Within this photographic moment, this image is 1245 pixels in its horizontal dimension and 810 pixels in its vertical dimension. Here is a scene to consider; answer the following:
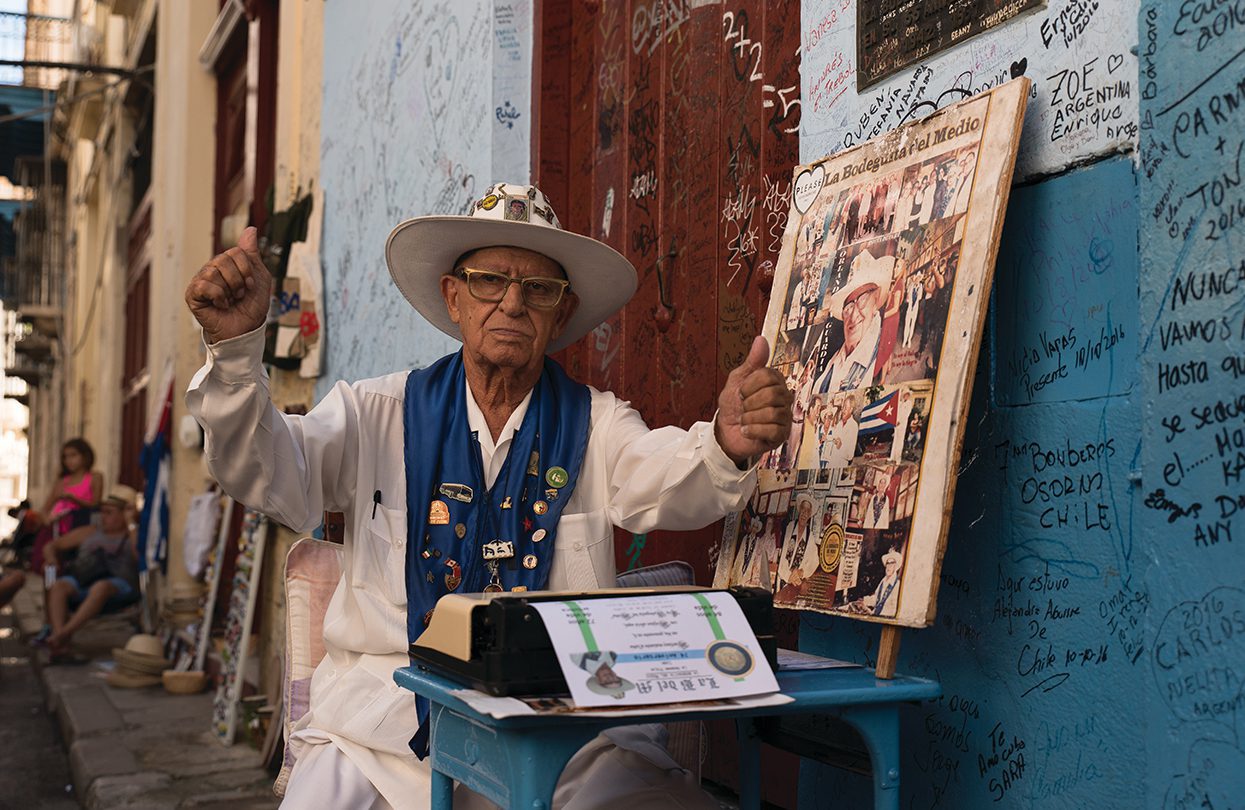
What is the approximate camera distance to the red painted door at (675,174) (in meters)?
3.64

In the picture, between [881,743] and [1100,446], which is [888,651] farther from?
[1100,446]

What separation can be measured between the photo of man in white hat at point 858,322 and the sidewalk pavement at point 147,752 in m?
3.54

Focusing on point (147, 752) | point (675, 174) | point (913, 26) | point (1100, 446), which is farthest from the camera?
point (147, 752)

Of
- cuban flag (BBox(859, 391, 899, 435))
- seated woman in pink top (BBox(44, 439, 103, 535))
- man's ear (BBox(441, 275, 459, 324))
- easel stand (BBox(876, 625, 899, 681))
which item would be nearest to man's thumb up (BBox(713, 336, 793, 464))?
cuban flag (BBox(859, 391, 899, 435))

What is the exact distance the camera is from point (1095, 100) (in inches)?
91.4

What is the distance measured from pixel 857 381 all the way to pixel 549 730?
98cm

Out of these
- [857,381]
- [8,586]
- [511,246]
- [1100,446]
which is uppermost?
[511,246]

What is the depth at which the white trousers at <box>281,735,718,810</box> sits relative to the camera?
271cm

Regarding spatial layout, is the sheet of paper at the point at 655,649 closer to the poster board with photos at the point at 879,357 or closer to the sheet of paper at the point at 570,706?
the sheet of paper at the point at 570,706

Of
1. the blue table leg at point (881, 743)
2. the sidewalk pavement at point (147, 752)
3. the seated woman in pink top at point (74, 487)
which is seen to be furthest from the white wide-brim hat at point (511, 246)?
the seated woman in pink top at point (74, 487)

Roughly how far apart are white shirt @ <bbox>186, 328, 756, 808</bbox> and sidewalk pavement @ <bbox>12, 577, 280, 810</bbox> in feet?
8.39

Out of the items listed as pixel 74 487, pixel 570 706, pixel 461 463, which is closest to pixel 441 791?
pixel 570 706

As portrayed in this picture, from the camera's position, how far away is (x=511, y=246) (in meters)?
3.25

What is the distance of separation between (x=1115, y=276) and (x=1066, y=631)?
0.66m
